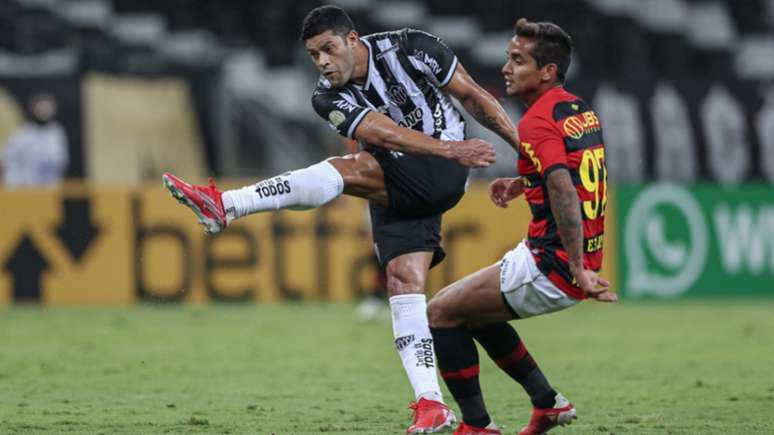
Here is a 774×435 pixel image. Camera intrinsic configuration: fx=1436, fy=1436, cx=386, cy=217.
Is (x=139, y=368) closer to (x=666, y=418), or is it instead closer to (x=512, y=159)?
(x=666, y=418)

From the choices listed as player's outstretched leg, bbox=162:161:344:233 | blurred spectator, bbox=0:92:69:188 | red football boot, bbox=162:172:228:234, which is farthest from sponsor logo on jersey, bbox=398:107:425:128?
blurred spectator, bbox=0:92:69:188

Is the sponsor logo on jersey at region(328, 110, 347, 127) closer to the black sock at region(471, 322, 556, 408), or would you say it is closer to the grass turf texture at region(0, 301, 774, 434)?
the black sock at region(471, 322, 556, 408)

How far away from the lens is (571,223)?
241 inches

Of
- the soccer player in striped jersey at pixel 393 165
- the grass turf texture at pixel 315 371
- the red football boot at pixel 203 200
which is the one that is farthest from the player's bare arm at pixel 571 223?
the red football boot at pixel 203 200

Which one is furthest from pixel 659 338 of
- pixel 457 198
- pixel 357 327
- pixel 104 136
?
pixel 104 136

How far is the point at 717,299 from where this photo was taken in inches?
687

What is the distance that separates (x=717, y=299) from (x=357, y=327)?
5.63 meters

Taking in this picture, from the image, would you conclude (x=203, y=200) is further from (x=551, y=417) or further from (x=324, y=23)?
(x=551, y=417)

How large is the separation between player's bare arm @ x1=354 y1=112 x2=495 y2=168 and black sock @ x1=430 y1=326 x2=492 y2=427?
81 cm

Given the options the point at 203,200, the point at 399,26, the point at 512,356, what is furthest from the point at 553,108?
the point at 399,26

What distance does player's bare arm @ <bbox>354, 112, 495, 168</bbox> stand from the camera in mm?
6711

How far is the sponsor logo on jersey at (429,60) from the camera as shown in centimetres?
734

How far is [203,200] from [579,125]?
6.36 feet

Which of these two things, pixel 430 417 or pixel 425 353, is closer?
pixel 430 417
